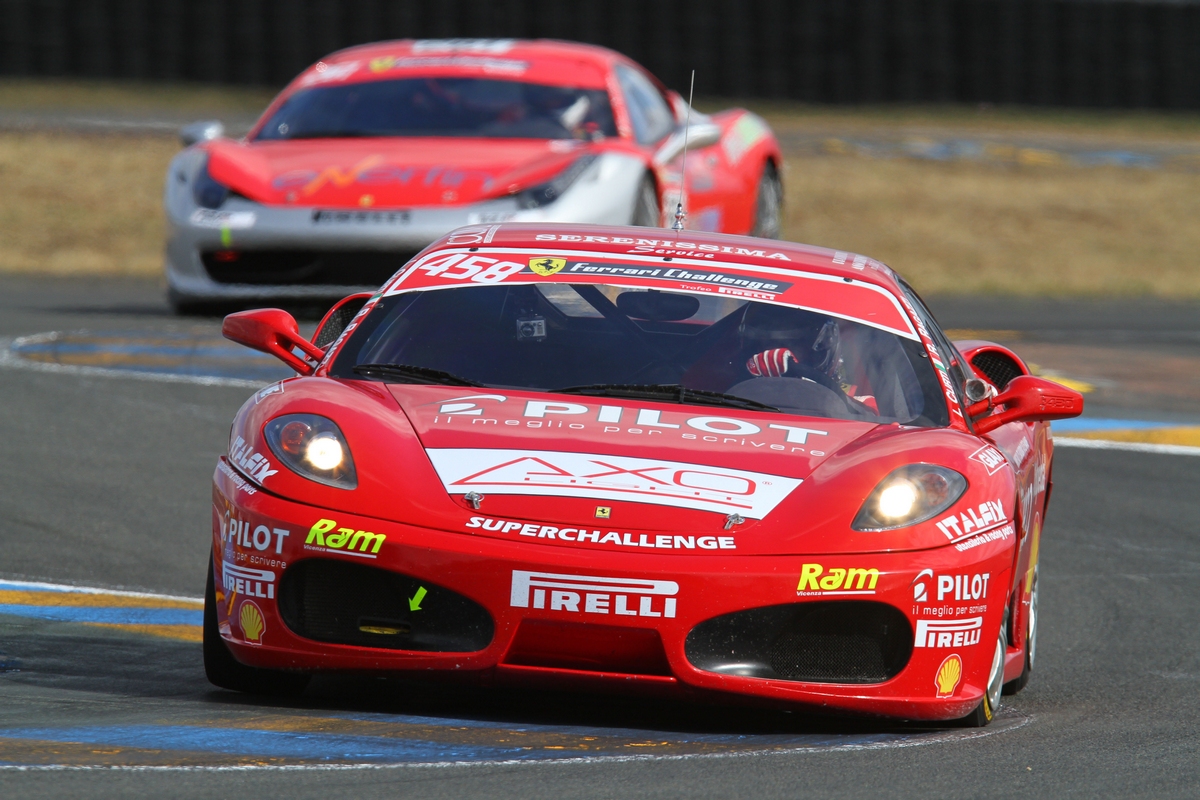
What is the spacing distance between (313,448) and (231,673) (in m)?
0.54

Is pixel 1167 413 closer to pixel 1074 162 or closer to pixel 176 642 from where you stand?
pixel 176 642

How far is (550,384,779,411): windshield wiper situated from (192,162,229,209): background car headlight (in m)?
5.22

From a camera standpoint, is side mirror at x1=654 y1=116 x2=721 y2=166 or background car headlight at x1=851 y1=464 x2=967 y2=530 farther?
side mirror at x1=654 y1=116 x2=721 y2=166

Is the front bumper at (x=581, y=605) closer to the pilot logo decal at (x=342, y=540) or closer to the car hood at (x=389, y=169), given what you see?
the pilot logo decal at (x=342, y=540)

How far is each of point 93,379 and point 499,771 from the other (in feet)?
18.6

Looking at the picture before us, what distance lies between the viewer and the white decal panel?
3938 mm

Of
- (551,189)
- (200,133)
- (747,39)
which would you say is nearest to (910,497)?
(551,189)

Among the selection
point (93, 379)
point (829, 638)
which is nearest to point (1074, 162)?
point (93, 379)

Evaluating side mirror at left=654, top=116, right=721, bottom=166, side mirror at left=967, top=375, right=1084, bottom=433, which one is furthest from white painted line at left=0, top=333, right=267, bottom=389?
side mirror at left=967, top=375, right=1084, bottom=433

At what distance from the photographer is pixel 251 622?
159 inches

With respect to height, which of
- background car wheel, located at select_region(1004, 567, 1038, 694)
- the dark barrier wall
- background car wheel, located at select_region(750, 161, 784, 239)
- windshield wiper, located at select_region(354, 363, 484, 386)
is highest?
windshield wiper, located at select_region(354, 363, 484, 386)

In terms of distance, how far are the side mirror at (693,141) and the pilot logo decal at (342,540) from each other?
18.7ft

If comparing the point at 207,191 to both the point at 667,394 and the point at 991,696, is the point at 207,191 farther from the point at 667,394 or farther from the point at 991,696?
the point at 991,696

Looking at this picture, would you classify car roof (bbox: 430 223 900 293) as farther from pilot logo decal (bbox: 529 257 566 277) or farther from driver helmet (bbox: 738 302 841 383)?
driver helmet (bbox: 738 302 841 383)
